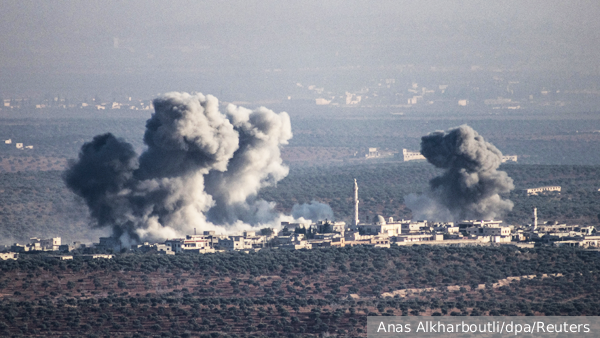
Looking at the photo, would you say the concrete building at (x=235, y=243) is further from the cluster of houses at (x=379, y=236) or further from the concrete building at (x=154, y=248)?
the concrete building at (x=154, y=248)

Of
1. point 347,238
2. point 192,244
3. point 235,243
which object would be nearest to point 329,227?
point 347,238

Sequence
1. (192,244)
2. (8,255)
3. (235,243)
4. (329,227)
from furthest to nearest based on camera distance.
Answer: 1. (329,227)
2. (235,243)
3. (192,244)
4. (8,255)

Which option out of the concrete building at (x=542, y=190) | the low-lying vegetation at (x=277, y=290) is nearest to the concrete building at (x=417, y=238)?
the low-lying vegetation at (x=277, y=290)

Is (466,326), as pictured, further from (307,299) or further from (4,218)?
(4,218)

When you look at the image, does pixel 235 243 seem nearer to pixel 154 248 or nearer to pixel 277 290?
pixel 154 248

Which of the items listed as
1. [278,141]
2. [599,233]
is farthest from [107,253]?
[599,233]
